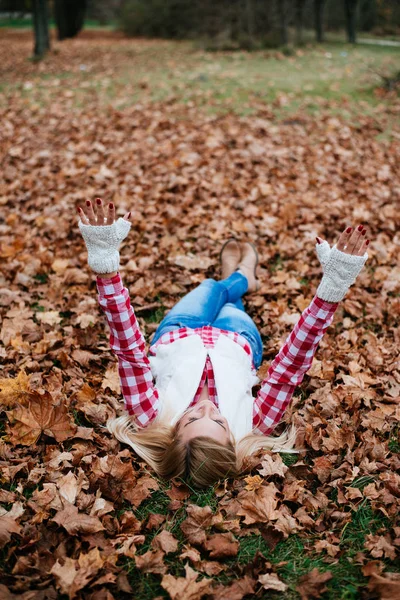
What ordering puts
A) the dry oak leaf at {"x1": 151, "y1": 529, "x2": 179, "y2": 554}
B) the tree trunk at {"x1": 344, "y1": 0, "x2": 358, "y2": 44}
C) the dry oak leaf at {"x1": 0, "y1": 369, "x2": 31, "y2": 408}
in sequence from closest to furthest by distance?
the dry oak leaf at {"x1": 151, "y1": 529, "x2": 179, "y2": 554} → the dry oak leaf at {"x1": 0, "y1": 369, "x2": 31, "y2": 408} → the tree trunk at {"x1": 344, "y1": 0, "x2": 358, "y2": 44}

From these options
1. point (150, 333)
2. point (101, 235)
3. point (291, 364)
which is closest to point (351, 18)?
point (150, 333)

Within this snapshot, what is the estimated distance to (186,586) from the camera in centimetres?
217

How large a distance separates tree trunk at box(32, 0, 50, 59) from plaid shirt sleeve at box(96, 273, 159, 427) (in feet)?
53.1

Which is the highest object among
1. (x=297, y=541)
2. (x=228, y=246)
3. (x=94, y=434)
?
(x=228, y=246)

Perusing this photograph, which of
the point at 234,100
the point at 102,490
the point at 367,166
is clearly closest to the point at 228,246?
the point at 102,490

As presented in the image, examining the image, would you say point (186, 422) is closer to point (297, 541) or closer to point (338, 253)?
point (297, 541)

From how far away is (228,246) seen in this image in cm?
471

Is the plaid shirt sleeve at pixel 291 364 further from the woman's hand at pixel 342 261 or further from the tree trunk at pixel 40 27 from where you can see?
the tree trunk at pixel 40 27

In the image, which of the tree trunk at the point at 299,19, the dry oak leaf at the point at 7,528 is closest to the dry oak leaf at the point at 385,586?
the dry oak leaf at the point at 7,528

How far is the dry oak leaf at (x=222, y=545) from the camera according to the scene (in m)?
2.33

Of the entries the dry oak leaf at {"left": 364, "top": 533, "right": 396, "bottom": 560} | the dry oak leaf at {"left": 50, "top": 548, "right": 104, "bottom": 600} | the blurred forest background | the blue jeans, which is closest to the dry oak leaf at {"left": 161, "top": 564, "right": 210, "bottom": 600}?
the dry oak leaf at {"left": 50, "top": 548, "right": 104, "bottom": 600}

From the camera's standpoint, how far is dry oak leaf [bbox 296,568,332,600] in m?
2.13

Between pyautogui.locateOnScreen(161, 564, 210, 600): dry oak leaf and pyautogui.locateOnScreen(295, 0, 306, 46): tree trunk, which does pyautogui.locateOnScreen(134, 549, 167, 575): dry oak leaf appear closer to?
pyautogui.locateOnScreen(161, 564, 210, 600): dry oak leaf

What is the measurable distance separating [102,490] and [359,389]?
1.78 m
